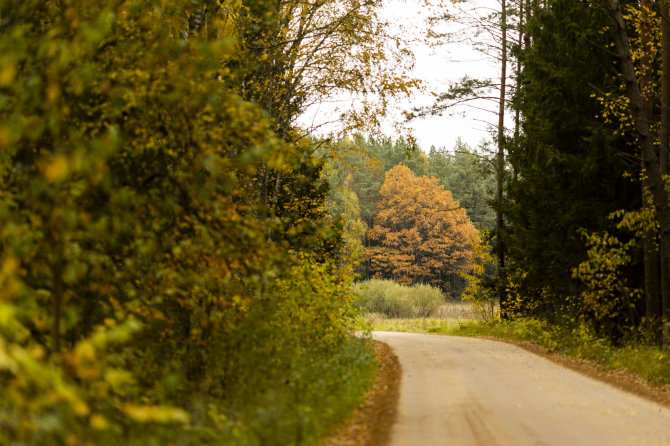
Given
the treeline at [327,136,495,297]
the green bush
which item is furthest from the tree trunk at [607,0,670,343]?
the treeline at [327,136,495,297]

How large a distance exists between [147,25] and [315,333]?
776cm

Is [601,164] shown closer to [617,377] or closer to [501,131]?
[617,377]

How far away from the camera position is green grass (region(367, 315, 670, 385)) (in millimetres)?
12195

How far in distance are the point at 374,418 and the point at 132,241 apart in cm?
424

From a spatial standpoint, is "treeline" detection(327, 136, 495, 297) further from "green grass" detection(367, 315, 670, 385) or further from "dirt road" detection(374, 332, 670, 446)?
"dirt road" detection(374, 332, 670, 446)

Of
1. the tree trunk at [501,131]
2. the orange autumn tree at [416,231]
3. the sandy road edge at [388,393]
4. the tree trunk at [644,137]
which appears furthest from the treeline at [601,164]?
the orange autumn tree at [416,231]

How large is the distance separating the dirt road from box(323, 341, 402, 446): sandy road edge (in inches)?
6.0

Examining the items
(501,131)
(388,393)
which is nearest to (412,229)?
(501,131)

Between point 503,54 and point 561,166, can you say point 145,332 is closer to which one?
point 561,166

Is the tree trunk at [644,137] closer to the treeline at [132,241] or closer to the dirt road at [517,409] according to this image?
the dirt road at [517,409]

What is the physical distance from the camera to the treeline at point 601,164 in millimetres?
14602

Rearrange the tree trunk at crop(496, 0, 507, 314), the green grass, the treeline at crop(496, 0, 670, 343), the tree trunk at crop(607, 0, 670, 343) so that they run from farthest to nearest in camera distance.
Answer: the tree trunk at crop(496, 0, 507, 314) < the treeline at crop(496, 0, 670, 343) < the tree trunk at crop(607, 0, 670, 343) < the green grass

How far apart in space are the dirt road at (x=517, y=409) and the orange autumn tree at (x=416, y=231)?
5524cm

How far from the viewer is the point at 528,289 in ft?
79.5
